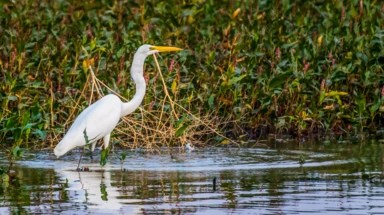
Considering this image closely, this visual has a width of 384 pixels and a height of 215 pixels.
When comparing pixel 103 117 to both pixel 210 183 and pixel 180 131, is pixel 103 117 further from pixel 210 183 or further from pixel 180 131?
pixel 210 183


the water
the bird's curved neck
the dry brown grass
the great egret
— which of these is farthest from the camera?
the dry brown grass

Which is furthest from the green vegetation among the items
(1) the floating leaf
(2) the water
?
(2) the water

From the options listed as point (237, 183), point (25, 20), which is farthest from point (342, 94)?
point (25, 20)

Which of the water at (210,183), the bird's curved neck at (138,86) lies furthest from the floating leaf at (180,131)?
the bird's curved neck at (138,86)

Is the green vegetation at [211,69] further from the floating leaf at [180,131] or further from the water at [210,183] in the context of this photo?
the water at [210,183]

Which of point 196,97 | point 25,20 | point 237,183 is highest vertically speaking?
point 25,20

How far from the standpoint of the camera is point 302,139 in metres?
11.4

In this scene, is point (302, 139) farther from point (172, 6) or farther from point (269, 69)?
point (172, 6)

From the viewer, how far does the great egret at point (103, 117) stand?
31.5ft

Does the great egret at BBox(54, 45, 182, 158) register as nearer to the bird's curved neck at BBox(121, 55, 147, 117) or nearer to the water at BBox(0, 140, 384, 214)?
the bird's curved neck at BBox(121, 55, 147, 117)

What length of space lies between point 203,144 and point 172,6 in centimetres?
392

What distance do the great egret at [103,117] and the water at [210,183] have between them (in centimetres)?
22

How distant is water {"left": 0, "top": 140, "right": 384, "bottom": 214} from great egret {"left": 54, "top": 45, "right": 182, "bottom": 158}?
0.74ft

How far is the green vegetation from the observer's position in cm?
1138
